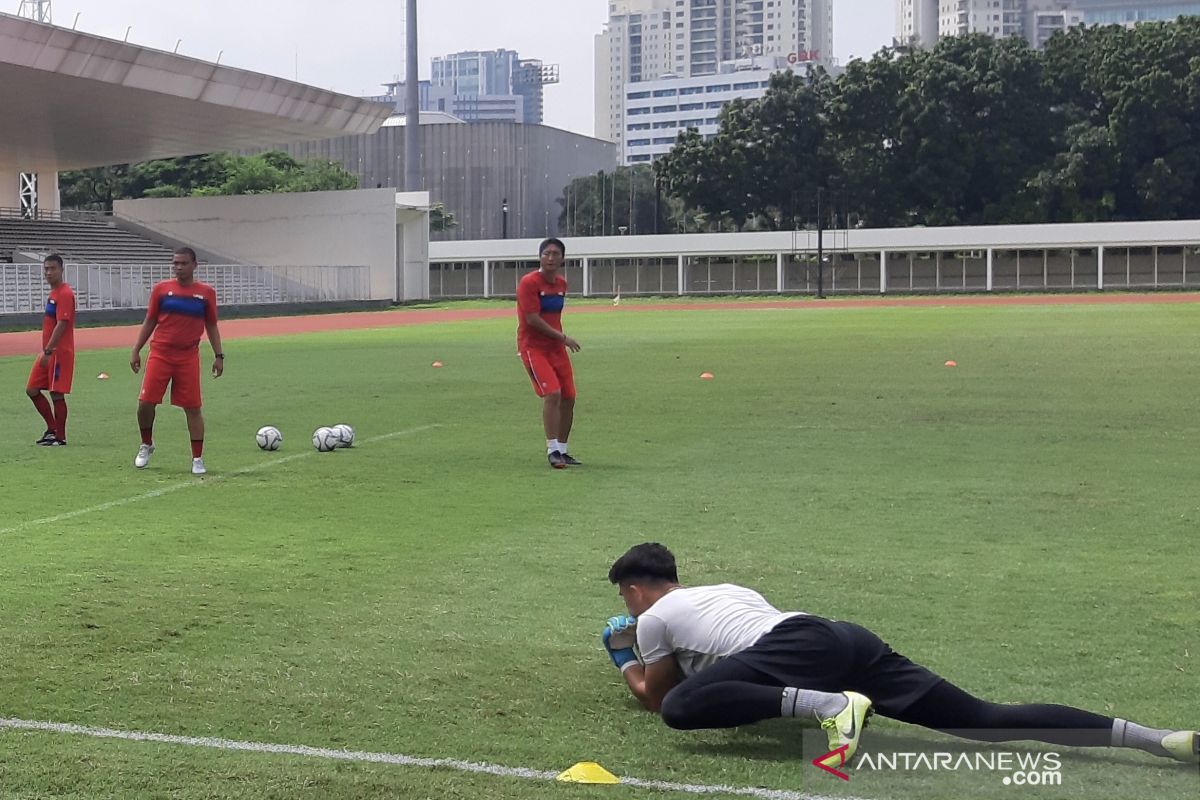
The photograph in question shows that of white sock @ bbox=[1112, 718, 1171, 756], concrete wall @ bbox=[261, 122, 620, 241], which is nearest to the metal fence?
concrete wall @ bbox=[261, 122, 620, 241]

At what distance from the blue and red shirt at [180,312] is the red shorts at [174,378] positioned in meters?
0.10

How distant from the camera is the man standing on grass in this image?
5.05 meters

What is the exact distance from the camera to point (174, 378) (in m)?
12.3

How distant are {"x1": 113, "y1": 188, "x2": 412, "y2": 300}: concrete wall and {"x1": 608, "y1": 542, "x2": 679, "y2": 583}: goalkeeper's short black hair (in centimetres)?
6090

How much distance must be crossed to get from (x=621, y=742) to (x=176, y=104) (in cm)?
4776

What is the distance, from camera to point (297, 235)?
214ft

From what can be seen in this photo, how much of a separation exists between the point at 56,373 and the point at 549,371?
504 centimetres

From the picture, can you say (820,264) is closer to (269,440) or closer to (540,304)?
(269,440)

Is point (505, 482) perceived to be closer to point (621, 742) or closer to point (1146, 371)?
point (621, 742)

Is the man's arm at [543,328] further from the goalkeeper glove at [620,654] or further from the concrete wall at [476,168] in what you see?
the concrete wall at [476,168]

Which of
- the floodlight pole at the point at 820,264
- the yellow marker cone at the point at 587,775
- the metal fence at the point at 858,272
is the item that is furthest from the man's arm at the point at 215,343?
the floodlight pole at the point at 820,264

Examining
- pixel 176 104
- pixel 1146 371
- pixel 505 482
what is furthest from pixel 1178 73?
pixel 505 482

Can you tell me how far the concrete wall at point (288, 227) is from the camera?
65.0m

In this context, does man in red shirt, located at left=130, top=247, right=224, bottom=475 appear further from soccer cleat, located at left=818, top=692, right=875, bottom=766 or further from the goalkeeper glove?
soccer cleat, located at left=818, top=692, right=875, bottom=766
